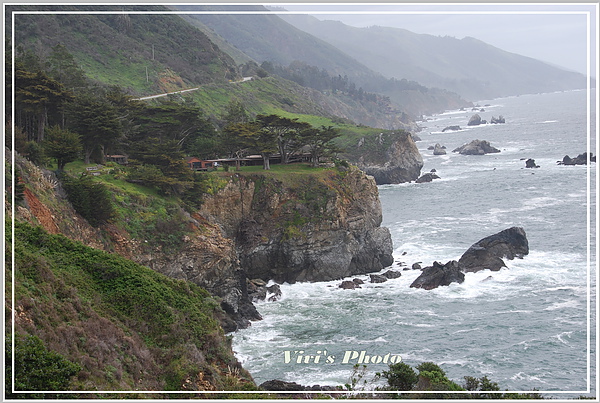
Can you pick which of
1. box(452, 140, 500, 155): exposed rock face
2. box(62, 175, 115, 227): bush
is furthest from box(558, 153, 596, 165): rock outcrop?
box(62, 175, 115, 227): bush

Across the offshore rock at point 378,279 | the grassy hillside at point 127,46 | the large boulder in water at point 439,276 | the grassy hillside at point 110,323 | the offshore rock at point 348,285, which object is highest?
the grassy hillside at point 127,46

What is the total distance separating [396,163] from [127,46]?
4532 centimetres

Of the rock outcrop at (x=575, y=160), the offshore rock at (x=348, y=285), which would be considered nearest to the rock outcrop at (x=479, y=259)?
the offshore rock at (x=348, y=285)

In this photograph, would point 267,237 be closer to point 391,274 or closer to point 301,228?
point 301,228

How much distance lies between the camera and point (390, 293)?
38.6 metres

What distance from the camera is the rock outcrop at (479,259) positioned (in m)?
39.7

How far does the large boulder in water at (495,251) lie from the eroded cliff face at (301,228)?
6.16 metres

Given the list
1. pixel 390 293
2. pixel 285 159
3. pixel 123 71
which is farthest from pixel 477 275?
pixel 123 71

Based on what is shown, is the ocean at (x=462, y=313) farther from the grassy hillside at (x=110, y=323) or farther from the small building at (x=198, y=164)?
the small building at (x=198, y=164)

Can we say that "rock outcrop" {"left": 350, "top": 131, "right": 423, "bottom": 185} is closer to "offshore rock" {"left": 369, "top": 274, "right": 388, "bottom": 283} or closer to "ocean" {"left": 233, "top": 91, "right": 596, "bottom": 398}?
"ocean" {"left": 233, "top": 91, "right": 596, "bottom": 398}

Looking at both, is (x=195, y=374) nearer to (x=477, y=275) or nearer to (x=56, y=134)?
(x=56, y=134)

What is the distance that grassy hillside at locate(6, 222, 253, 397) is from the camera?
16.8 m

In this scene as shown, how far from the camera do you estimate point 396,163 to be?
8819 cm

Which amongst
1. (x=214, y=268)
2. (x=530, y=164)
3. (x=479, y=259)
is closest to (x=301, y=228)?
(x=214, y=268)
